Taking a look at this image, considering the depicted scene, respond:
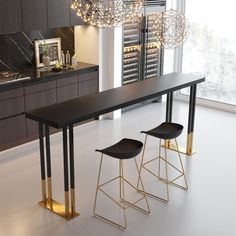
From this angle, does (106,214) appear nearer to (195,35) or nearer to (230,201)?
(230,201)

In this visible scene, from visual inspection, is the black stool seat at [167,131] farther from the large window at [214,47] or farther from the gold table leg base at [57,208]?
the large window at [214,47]

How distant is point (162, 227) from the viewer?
13.9 feet

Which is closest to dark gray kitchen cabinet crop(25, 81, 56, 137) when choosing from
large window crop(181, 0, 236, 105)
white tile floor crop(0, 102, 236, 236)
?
white tile floor crop(0, 102, 236, 236)

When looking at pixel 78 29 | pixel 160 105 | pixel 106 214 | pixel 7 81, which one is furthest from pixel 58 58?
pixel 106 214

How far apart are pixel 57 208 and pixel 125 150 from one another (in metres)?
0.97

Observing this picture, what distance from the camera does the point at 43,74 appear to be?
20.3ft

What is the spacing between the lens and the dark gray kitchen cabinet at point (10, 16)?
5.48m

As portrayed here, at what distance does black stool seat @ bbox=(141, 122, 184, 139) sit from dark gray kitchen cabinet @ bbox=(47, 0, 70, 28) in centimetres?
230

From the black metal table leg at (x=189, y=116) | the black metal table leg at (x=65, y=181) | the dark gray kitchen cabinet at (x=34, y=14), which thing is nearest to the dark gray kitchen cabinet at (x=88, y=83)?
the dark gray kitchen cabinet at (x=34, y=14)

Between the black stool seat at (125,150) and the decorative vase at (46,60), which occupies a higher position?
the decorative vase at (46,60)

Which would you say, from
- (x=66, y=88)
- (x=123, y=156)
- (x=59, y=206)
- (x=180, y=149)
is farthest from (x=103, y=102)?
(x=66, y=88)

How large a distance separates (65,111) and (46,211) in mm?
1065

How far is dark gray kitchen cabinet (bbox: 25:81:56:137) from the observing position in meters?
5.92

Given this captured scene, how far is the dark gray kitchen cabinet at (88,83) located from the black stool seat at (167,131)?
2.02 meters
